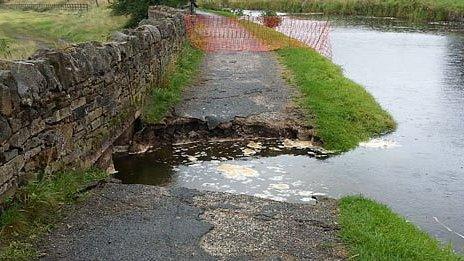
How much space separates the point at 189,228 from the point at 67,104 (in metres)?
2.38

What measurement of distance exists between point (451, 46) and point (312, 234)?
21.6 meters

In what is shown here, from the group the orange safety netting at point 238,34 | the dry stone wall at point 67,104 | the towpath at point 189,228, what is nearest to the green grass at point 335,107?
the dry stone wall at point 67,104

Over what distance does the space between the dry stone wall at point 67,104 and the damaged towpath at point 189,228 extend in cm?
77

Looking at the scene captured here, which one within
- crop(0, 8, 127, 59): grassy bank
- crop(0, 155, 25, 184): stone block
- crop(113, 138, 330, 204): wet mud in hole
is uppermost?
crop(0, 155, 25, 184): stone block

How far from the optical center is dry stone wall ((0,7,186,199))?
619cm

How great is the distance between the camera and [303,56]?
19.5 m

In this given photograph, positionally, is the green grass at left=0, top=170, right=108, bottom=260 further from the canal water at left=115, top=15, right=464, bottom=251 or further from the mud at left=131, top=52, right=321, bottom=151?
the mud at left=131, top=52, right=321, bottom=151

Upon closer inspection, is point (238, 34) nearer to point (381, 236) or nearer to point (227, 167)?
point (227, 167)

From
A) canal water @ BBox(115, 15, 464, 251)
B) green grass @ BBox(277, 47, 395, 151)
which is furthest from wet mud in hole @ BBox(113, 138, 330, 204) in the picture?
green grass @ BBox(277, 47, 395, 151)

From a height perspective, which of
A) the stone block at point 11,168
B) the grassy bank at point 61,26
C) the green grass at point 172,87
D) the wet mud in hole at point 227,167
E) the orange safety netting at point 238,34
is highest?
the stone block at point 11,168

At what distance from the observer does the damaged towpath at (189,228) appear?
5918 millimetres

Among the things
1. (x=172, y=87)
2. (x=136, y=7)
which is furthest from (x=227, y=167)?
(x=136, y=7)

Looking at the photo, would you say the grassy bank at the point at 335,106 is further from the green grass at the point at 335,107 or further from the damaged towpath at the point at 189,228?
the damaged towpath at the point at 189,228

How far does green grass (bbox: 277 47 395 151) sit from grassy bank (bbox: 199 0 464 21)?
2416 centimetres
